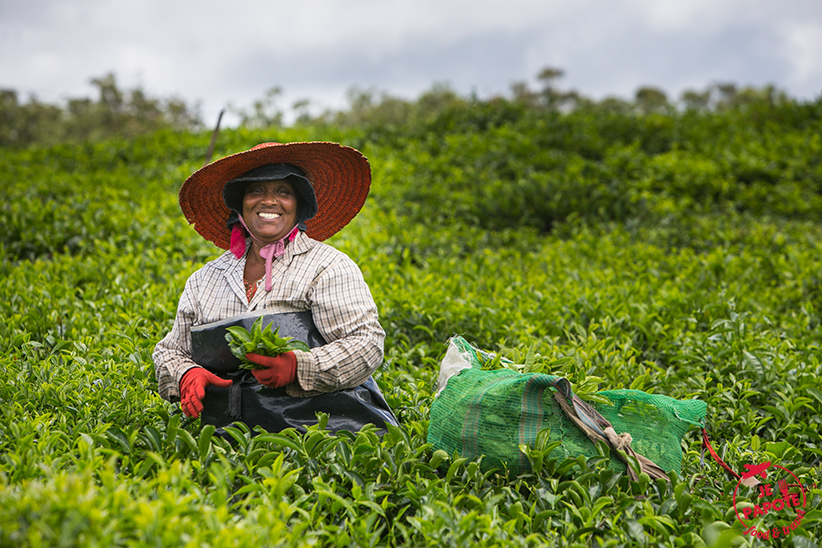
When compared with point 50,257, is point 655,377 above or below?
below

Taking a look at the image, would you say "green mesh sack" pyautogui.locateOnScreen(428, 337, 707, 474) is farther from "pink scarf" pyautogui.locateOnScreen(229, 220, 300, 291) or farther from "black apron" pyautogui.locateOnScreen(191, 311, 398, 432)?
"pink scarf" pyautogui.locateOnScreen(229, 220, 300, 291)

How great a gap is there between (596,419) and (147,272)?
3307mm

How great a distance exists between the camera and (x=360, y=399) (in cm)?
236

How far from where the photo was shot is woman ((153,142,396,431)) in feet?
7.20

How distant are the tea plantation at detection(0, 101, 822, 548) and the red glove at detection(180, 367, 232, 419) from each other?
0.12 meters

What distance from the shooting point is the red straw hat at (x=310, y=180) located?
246 centimetres

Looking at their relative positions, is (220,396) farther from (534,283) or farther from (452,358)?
(534,283)

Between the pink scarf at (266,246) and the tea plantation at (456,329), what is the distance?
24.3 inches

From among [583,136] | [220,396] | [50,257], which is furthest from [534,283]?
[583,136]

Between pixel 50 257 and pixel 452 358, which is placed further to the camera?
pixel 50 257

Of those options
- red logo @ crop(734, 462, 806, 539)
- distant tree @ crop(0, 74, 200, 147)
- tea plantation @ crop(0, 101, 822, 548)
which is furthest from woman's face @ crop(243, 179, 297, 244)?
distant tree @ crop(0, 74, 200, 147)

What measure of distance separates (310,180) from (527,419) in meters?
1.32

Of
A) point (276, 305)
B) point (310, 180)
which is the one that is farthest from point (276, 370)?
point (310, 180)

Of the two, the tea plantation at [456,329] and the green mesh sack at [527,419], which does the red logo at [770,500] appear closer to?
the tea plantation at [456,329]
